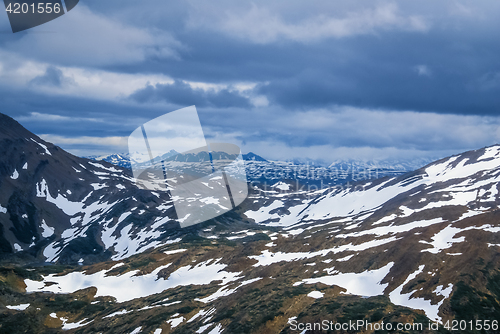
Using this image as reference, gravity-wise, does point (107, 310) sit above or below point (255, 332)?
below

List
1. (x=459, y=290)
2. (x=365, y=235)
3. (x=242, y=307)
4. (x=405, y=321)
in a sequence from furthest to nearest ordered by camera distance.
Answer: (x=365, y=235) → (x=242, y=307) → (x=459, y=290) → (x=405, y=321)

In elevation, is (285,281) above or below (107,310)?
above

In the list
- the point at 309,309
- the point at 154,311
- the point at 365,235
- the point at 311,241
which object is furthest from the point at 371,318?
the point at 311,241

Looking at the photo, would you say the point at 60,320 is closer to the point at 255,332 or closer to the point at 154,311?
the point at 154,311

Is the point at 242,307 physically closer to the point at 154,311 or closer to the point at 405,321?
the point at 154,311

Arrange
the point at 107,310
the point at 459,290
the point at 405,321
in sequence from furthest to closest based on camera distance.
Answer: the point at 107,310, the point at 459,290, the point at 405,321

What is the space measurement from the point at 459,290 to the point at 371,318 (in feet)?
76.9

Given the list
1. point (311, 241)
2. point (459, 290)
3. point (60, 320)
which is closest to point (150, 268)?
point (60, 320)

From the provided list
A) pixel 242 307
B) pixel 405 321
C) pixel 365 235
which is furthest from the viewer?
pixel 365 235

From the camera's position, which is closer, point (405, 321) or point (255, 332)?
point (405, 321)

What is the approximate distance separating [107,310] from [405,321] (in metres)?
97.6

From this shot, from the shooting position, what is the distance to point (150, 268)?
169 metres

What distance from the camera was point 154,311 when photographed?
114 m

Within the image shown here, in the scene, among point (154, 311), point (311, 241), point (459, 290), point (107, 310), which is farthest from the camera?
point (311, 241)
